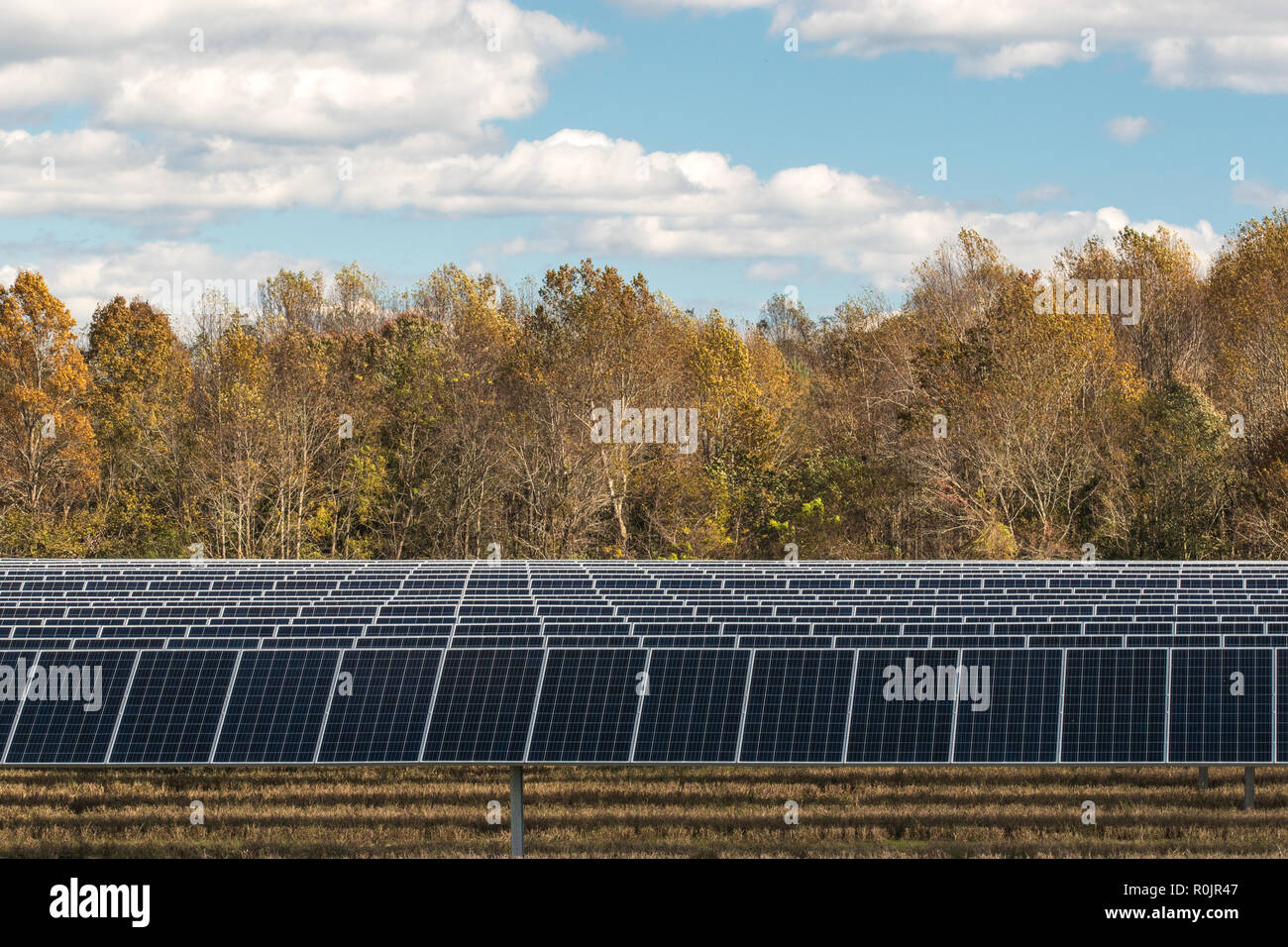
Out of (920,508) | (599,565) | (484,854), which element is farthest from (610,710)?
(920,508)

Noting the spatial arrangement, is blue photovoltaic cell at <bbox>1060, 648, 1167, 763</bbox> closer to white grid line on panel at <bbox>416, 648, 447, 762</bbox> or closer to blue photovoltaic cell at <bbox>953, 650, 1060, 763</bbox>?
blue photovoltaic cell at <bbox>953, 650, 1060, 763</bbox>

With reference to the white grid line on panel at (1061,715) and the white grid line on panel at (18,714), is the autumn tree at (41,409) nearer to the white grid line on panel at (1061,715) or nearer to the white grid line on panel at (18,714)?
the white grid line on panel at (18,714)

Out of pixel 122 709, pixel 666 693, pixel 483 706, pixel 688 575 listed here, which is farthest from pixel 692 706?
pixel 688 575

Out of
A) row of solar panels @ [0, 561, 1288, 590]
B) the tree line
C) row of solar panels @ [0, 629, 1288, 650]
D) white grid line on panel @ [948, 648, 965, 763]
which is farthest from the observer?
the tree line

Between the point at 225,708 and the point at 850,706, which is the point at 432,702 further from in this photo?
the point at 850,706

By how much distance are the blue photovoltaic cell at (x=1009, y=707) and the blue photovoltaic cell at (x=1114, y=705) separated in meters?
0.21

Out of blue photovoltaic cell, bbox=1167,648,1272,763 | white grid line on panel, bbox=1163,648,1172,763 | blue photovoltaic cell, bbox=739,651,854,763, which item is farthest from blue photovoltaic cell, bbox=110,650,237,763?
blue photovoltaic cell, bbox=1167,648,1272,763

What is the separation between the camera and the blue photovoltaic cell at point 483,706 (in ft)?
60.8

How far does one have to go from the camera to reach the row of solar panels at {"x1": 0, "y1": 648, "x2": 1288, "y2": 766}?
1844 cm

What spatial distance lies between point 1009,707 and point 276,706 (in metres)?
9.73

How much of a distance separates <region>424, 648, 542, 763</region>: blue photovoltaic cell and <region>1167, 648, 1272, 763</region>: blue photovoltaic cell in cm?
828

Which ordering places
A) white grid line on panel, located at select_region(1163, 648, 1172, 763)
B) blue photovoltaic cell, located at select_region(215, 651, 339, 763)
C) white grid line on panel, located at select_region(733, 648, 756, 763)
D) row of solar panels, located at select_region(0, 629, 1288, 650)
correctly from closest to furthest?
1. white grid line on panel, located at select_region(1163, 648, 1172, 763)
2. white grid line on panel, located at select_region(733, 648, 756, 763)
3. blue photovoltaic cell, located at select_region(215, 651, 339, 763)
4. row of solar panels, located at select_region(0, 629, 1288, 650)

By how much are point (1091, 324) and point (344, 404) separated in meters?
32.9

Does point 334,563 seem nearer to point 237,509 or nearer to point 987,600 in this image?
point 987,600
